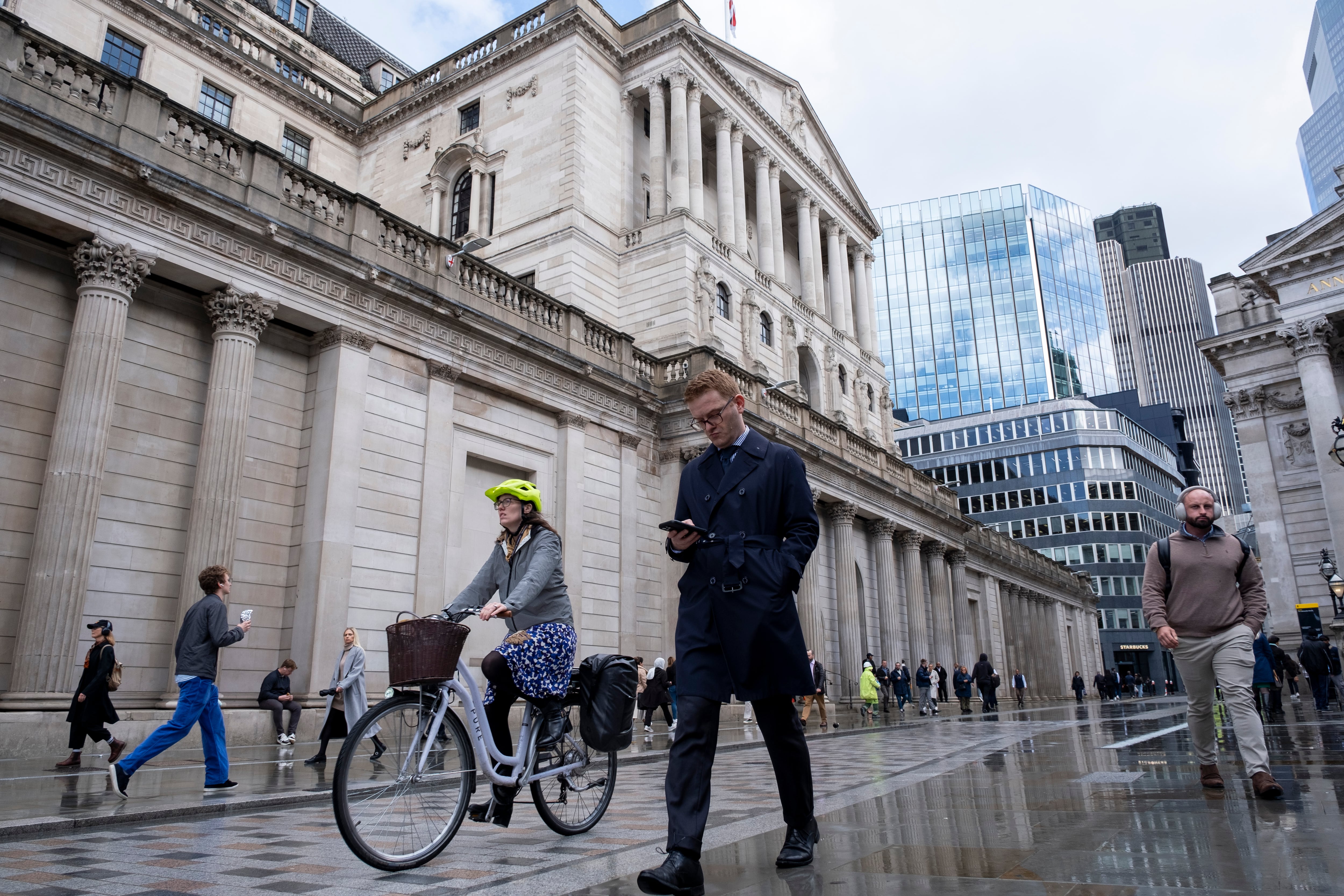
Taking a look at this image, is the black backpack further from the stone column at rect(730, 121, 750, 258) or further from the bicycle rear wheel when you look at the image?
Result: the stone column at rect(730, 121, 750, 258)

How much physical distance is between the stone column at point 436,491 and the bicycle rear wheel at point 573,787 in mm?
11193

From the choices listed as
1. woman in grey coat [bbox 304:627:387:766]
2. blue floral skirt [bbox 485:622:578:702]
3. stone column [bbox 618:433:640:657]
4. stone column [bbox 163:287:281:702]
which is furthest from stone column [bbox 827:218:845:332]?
blue floral skirt [bbox 485:622:578:702]

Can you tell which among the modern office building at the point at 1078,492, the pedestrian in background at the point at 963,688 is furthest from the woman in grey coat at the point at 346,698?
the modern office building at the point at 1078,492

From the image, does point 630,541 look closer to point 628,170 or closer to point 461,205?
point 628,170

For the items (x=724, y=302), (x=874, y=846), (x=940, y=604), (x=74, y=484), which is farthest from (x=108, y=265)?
(x=940, y=604)

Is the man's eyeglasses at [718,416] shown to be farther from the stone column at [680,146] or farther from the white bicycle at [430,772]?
the stone column at [680,146]

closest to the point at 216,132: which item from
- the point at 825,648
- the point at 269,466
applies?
the point at 269,466

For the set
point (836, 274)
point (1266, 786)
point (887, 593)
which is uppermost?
point (836, 274)

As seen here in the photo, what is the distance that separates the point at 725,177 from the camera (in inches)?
1280

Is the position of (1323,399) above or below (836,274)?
below

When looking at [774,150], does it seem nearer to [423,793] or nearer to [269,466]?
[269,466]

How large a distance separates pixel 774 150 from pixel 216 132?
26.0 metres

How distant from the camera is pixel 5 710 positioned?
35.2 ft

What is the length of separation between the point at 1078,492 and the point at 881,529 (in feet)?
192
